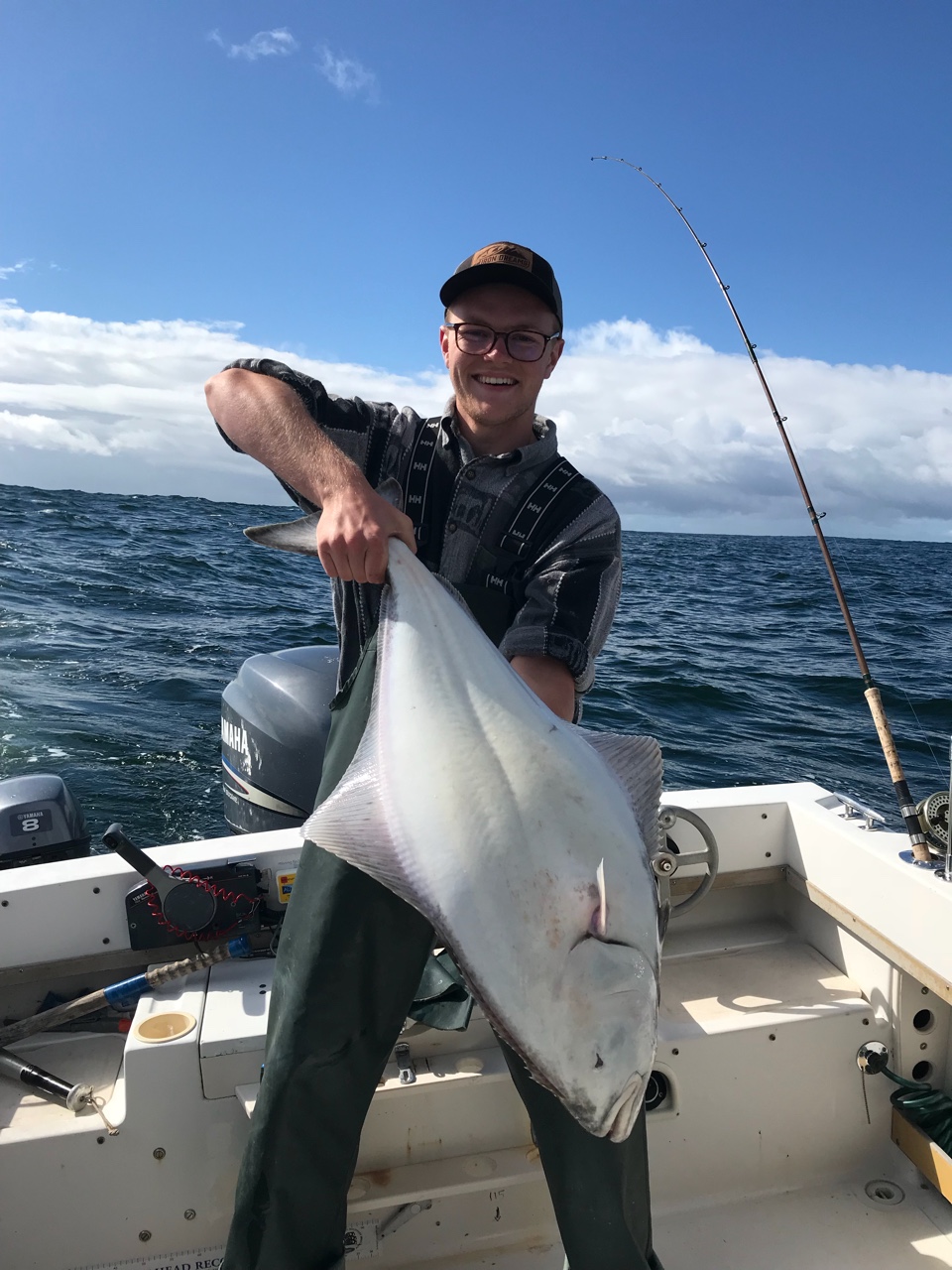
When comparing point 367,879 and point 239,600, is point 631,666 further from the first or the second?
point 367,879

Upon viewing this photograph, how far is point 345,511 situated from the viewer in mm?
1794

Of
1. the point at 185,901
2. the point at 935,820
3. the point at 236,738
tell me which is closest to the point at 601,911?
the point at 185,901

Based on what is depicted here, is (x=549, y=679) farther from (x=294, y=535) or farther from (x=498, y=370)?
(x=498, y=370)

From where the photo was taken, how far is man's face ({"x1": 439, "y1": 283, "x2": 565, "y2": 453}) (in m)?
2.17

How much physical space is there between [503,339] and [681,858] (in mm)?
1898

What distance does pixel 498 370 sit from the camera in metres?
2.20

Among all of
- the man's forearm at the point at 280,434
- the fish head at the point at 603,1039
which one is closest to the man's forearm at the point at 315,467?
the man's forearm at the point at 280,434

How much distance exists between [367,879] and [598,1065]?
0.83m

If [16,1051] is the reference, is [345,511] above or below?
above

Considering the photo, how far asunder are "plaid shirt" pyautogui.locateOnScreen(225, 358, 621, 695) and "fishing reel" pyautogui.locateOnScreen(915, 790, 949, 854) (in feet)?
4.68

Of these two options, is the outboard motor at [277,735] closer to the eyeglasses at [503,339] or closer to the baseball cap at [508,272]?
the eyeglasses at [503,339]

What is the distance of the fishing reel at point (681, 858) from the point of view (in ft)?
9.52

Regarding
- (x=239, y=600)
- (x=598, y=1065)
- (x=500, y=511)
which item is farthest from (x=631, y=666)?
(x=598, y=1065)

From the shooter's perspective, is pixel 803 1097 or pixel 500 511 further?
pixel 803 1097
